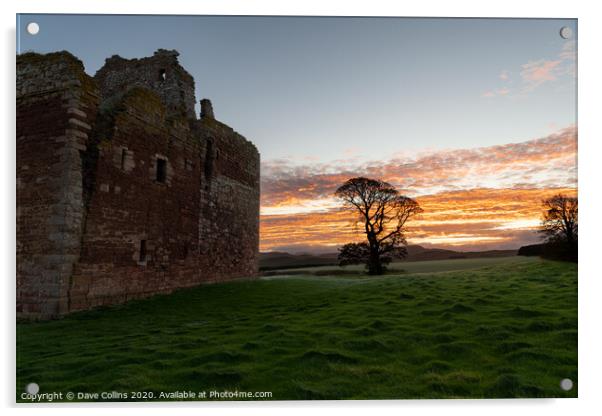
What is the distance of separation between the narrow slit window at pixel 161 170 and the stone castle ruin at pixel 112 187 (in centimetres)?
5

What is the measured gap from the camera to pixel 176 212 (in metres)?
17.3

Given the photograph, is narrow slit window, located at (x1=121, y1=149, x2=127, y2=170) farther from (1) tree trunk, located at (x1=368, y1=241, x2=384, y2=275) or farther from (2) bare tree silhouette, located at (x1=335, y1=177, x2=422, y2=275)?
(1) tree trunk, located at (x1=368, y1=241, x2=384, y2=275)

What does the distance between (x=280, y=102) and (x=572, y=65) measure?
631cm

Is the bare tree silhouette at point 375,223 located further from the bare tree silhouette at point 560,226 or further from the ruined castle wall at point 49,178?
the ruined castle wall at point 49,178

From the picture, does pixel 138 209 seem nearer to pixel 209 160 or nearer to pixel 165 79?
pixel 209 160

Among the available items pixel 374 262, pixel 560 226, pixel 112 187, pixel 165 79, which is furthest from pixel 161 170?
pixel 560 226

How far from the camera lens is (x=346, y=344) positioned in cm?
845

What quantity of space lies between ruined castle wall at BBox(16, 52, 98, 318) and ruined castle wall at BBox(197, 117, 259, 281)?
7191 millimetres

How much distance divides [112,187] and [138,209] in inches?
54.1

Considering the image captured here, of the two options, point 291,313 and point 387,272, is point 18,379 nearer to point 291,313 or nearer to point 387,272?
point 291,313

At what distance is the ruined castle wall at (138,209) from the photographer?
13336 millimetres

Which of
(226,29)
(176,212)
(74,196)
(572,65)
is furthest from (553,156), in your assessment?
(176,212)

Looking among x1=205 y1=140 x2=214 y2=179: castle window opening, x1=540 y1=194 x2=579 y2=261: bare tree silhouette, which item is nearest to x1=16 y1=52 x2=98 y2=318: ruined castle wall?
x1=205 y1=140 x2=214 y2=179: castle window opening

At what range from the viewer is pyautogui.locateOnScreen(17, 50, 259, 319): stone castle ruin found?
1221 centimetres
